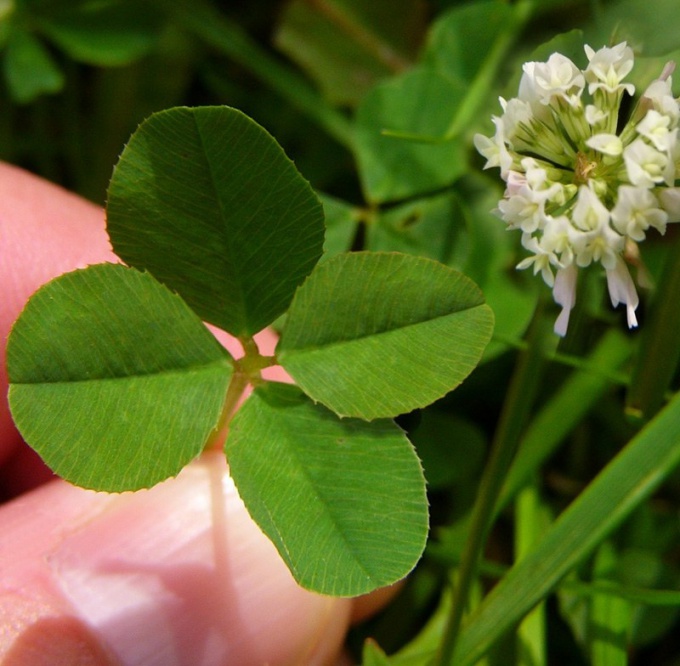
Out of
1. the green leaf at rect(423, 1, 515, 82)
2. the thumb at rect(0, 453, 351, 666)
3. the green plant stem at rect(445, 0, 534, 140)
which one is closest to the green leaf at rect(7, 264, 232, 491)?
the thumb at rect(0, 453, 351, 666)

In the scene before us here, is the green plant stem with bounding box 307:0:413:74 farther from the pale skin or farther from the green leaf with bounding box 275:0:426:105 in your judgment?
the pale skin

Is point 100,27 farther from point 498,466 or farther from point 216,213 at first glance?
point 498,466

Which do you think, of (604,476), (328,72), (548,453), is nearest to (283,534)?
(604,476)

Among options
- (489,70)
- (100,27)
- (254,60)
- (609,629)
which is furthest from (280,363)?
(100,27)

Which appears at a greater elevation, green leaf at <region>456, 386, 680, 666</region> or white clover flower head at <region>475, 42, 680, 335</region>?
white clover flower head at <region>475, 42, 680, 335</region>

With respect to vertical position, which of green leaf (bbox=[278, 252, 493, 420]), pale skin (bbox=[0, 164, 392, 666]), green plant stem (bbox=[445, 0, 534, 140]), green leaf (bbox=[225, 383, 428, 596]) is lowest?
pale skin (bbox=[0, 164, 392, 666])

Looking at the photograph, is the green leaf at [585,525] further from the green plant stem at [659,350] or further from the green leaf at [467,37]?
the green leaf at [467,37]

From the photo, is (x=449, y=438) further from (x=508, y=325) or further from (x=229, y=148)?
(x=229, y=148)

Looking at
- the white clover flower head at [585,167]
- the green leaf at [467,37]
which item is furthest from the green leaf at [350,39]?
the white clover flower head at [585,167]
